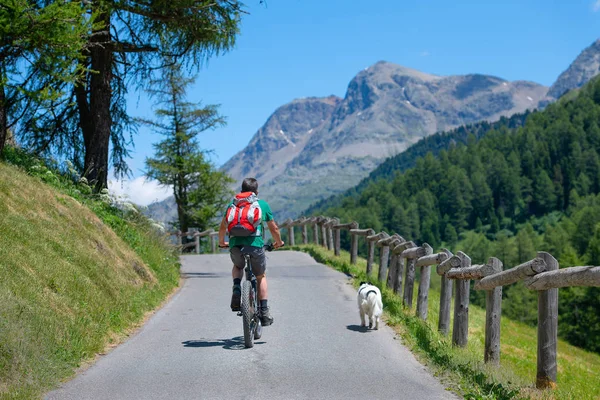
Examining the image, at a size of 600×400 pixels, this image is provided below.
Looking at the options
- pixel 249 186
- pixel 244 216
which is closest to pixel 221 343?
pixel 244 216

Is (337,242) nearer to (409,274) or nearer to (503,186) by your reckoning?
(409,274)

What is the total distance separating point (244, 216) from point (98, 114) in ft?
31.1

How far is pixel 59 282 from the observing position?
29.2 feet

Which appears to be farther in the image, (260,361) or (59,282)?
(59,282)

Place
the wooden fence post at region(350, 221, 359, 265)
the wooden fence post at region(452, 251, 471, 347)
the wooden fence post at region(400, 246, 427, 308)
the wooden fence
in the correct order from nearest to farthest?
the wooden fence < the wooden fence post at region(452, 251, 471, 347) < the wooden fence post at region(400, 246, 427, 308) < the wooden fence post at region(350, 221, 359, 265)

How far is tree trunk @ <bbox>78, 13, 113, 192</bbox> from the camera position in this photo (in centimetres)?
1639

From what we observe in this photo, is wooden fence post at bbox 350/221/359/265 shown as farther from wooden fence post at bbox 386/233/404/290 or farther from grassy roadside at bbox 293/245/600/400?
wooden fence post at bbox 386/233/404/290

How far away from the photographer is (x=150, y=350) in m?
8.25

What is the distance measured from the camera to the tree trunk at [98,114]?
1639cm

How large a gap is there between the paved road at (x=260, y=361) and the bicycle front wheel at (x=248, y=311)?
0.15m

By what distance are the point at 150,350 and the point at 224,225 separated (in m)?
1.75

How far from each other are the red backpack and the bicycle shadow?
140 cm

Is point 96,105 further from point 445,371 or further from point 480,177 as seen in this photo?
point 480,177

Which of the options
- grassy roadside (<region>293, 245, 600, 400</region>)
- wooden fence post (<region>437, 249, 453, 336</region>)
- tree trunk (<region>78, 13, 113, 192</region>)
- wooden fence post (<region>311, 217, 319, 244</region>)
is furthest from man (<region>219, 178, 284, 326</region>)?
wooden fence post (<region>311, 217, 319, 244</region>)
